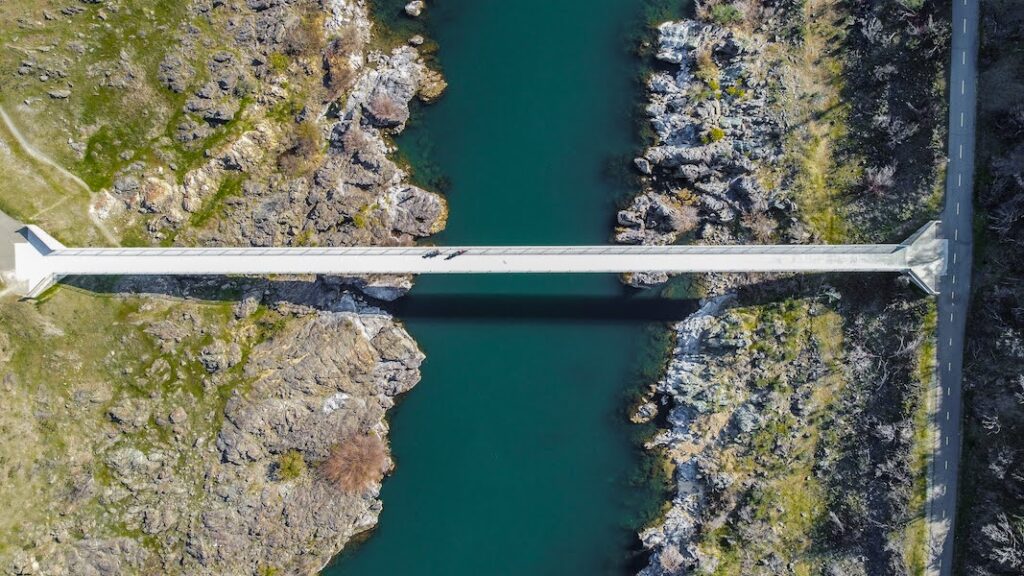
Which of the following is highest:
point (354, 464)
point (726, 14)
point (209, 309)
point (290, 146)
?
point (726, 14)

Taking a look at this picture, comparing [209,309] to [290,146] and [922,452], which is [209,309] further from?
[922,452]

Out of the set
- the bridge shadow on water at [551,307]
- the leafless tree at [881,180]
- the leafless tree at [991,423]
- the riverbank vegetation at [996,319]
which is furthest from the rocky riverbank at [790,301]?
the leafless tree at [991,423]

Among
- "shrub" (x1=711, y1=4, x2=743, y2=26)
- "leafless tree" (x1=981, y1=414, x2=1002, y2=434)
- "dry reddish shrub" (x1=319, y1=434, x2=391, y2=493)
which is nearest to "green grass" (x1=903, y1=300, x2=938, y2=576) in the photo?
"leafless tree" (x1=981, y1=414, x2=1002, y2=434)

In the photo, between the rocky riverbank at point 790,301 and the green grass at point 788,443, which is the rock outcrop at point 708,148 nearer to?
the rocky riverbank at point 790,301

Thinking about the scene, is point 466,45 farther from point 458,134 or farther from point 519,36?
point 458,134

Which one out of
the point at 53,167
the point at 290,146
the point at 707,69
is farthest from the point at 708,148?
the point at 53,167
